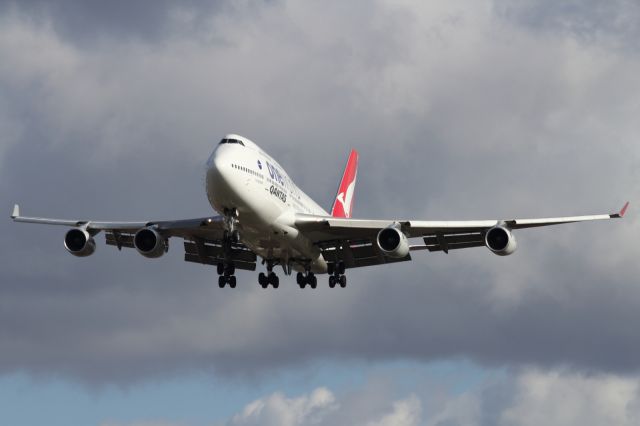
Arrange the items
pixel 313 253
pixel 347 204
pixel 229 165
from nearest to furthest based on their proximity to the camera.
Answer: pixel 229 165 → pixel 313 253 → pixel 347 204

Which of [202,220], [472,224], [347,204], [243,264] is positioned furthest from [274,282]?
[347,204]

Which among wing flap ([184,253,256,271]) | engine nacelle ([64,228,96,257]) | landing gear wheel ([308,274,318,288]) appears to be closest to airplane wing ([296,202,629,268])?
landing gear wheel ([308,274,318,288])

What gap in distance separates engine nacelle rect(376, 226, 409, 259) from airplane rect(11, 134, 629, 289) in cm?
5

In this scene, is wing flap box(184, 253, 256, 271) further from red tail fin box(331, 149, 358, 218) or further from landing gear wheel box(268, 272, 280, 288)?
red tail fin box(331, 149, 358, 218)

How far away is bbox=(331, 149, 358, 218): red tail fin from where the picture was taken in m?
81.6

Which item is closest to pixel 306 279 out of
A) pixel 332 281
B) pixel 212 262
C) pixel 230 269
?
pixel 332 281

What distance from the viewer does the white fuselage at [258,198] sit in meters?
56.4

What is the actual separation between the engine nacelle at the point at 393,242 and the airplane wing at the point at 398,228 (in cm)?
54

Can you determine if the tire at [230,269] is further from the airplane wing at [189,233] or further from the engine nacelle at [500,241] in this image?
the engine nacelle at [500,241]

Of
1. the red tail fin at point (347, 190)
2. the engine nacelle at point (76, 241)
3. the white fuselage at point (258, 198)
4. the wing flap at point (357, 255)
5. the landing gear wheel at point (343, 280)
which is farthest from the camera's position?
Result: the red tail fin at point (347, 190)

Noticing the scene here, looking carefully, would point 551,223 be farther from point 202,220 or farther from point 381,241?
point 202,220

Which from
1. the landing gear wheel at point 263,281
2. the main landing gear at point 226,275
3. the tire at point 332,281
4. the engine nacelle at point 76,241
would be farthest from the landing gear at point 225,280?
the engine nacelle at point 76,241

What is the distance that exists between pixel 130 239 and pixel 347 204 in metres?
19.9

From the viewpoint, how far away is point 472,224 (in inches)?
2436
